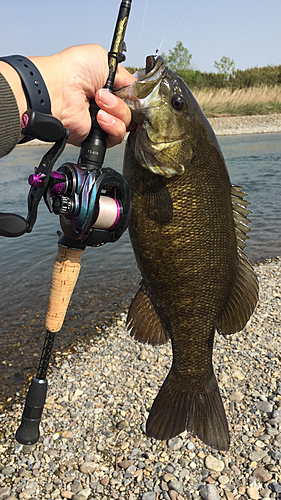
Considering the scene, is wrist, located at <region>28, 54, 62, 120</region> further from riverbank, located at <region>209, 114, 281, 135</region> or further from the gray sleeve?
riverbank, located at <region>209, 114, 281, 135</region>

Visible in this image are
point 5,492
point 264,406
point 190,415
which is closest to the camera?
point 190,415

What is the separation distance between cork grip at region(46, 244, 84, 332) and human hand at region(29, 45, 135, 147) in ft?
2.10

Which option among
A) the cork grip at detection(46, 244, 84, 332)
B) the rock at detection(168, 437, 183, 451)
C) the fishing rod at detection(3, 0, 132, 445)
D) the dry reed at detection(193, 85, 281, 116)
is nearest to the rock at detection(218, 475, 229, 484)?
the rock at detection(168, 437, 183, 451)

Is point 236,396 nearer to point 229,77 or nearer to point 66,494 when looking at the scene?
point 66,494

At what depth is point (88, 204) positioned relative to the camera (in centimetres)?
167

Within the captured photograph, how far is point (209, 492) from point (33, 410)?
1421mm

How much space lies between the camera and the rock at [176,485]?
288 centimetres

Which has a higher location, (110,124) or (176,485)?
(110,124)

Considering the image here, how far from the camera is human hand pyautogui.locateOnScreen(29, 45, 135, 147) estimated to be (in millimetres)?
1832

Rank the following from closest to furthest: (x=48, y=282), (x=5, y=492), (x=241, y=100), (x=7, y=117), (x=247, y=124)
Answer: (x=7, y=117), (x=5, y=492), (x=48, y=282), (x=247, y=124), (x=241, y=100)

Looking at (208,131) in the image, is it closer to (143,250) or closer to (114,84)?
(114,84)

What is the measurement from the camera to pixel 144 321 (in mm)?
2303

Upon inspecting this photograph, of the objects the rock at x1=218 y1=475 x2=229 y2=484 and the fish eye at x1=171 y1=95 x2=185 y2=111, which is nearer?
the fish eye at x1=171 y1=95 x2=185 y2=111

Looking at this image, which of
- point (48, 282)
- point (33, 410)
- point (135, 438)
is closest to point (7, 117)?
point (33, 410)
